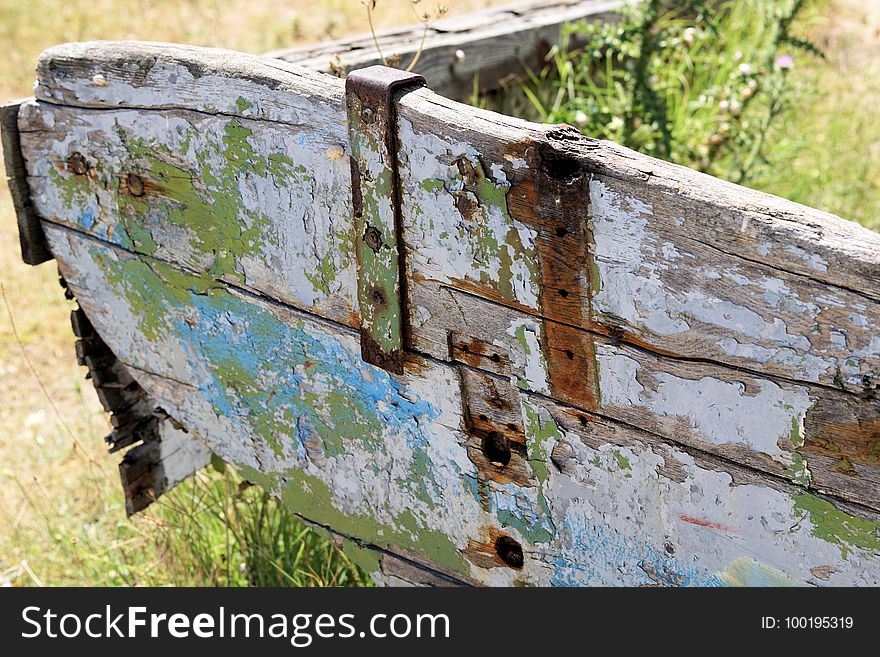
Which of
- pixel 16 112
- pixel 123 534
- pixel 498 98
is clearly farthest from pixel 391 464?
pixel 498 98

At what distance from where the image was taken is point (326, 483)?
202cm

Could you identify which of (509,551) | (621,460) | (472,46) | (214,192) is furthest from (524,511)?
(472,46)

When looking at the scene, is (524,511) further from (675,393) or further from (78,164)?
(78,164)

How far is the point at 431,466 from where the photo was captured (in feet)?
6.06

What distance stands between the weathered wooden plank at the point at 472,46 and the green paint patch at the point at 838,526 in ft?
5.62

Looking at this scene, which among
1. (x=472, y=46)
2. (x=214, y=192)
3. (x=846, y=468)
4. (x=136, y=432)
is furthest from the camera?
(x=472, y=46)

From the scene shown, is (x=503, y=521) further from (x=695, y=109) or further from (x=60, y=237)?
(x=695, y=109)

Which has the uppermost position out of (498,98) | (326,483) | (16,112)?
(16,112)

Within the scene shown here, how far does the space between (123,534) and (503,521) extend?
5.40 ft

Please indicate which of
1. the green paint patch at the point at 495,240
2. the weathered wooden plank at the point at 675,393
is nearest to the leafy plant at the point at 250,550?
the weathered wooden plank at the point at 675,393

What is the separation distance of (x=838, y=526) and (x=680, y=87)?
3288 millimetres

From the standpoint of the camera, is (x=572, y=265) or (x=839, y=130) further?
(x=839, y=130)

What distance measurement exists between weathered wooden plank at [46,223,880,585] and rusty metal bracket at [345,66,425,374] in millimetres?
103

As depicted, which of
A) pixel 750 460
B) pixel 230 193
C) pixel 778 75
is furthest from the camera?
pixel 778 75
